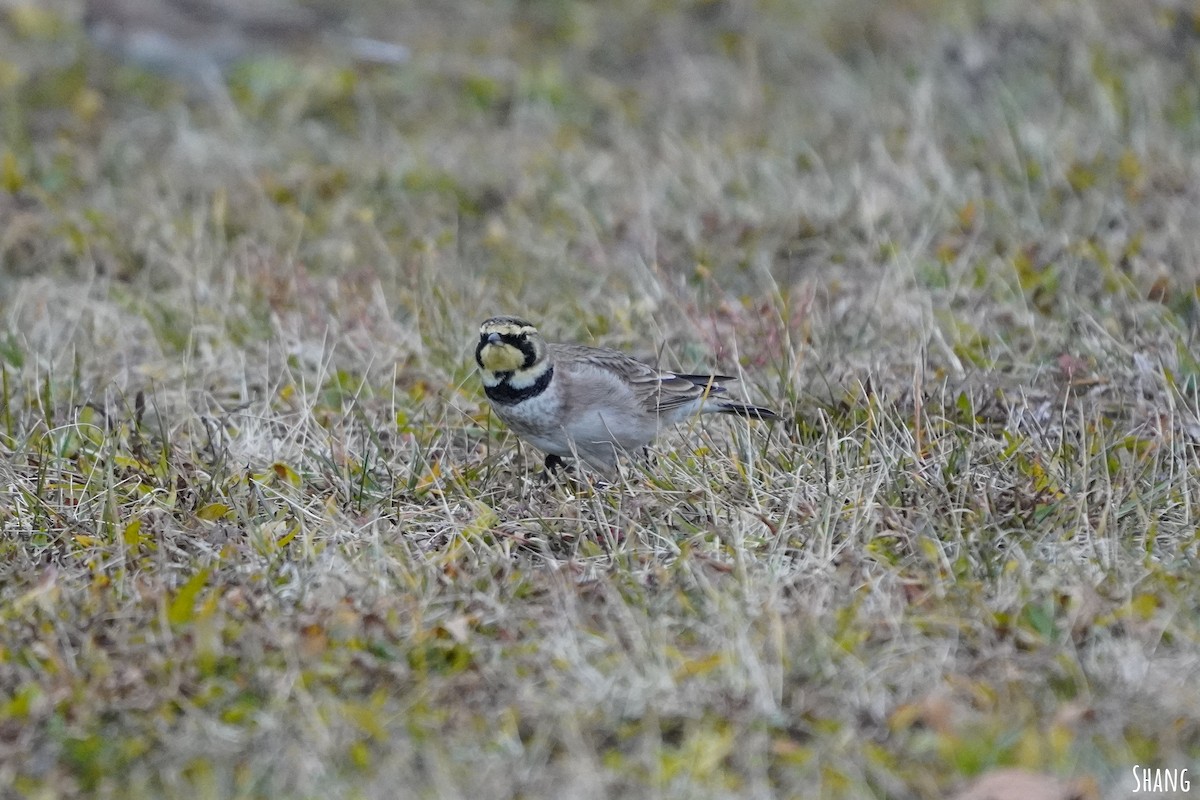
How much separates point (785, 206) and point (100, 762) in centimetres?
496

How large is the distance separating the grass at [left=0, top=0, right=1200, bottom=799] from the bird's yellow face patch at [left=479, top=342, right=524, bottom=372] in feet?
1.35

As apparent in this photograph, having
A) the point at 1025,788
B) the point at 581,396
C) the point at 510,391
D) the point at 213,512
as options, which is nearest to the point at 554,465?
the point at 581,396

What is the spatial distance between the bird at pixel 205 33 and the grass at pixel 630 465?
43 centimetres

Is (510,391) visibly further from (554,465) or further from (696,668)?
(696,668)

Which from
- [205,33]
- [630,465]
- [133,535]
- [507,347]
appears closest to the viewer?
[133,535]

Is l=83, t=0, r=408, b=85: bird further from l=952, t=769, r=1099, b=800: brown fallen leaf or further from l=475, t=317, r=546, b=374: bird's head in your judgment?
l=952, t=769, r=1099, b=800: brown fallen leaf

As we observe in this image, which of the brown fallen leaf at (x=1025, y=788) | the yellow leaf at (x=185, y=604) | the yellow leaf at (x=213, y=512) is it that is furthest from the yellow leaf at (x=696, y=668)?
the yellow leaf at (x=213, y=512)

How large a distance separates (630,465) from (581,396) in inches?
11.7

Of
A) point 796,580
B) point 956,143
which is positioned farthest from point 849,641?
point 956,143

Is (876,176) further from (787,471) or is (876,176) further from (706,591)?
(706,591)

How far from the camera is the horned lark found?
17.5ft

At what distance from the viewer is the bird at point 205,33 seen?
425 inches

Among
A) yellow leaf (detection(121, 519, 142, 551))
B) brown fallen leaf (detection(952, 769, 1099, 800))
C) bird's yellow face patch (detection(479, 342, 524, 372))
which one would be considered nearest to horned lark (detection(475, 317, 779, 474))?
bird's yellow face patch (detection(479, 342, 524, 372))

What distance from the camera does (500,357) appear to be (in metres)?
5.28
